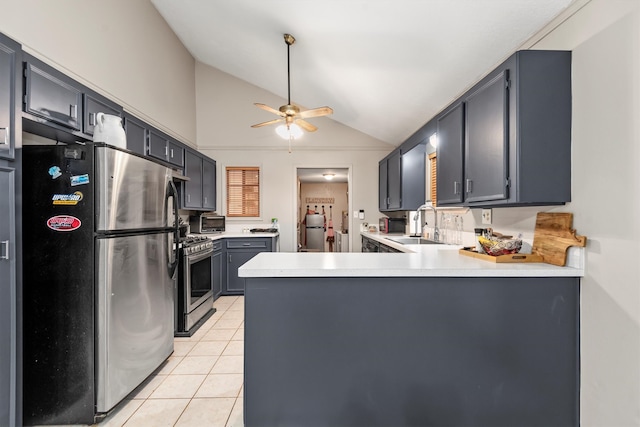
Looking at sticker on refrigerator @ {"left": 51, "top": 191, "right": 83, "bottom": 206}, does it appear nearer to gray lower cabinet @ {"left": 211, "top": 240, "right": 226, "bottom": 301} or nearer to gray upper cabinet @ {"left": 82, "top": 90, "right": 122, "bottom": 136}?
gray upper cabinet @ {"left": 82, "top": 90, "right": 122, "bottom": 136}

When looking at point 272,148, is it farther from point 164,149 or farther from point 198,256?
point 198,256

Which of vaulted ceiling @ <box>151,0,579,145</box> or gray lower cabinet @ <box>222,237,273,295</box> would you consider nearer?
vaulted ceiling @ <box>151,0,579,145</box>

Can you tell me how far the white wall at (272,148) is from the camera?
5.04m

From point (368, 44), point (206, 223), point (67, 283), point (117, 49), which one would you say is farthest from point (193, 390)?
point (117, 49)

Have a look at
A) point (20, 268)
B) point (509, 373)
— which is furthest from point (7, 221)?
point (509, 373)

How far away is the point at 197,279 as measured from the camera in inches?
130

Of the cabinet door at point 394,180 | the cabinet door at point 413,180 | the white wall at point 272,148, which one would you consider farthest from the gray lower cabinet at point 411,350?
the white wall at point 272,148

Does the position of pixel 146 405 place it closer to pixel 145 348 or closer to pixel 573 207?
pixel 145 348

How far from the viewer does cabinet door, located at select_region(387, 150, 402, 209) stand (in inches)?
158

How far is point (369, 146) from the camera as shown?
5.17 m

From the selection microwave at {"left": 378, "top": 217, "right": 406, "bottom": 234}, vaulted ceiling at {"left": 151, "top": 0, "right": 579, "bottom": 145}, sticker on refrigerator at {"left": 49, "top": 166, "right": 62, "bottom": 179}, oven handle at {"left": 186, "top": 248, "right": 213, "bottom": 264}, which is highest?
vaulted ceiling at {"left": 151, "top": 0, "right": 579, "bottom": 145}

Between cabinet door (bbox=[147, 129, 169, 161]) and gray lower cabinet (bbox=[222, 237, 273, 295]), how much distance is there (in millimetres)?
1523

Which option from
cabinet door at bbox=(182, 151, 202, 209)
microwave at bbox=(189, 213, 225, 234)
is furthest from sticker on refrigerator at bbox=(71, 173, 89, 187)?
microwave at bbox=(189, 213, 225, 234)

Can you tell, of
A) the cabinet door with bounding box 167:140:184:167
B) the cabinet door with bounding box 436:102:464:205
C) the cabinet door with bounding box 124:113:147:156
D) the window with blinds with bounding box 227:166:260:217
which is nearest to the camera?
the cabinet door with bounding box 436:102:464:205
